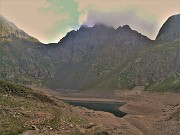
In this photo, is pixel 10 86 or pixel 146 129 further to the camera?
pixel 146 129

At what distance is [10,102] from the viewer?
7756 centimetres

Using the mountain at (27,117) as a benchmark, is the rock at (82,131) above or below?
below

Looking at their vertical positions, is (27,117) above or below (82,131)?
above

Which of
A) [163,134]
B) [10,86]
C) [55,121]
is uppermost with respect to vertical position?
[10,86]

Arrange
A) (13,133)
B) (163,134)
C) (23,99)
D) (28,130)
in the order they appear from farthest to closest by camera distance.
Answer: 1. (163,134)
2. (23,99)
3. (28,130)
4. (13,133)

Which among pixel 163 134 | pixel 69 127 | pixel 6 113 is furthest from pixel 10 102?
pixel 163 134

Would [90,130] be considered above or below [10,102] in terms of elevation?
below

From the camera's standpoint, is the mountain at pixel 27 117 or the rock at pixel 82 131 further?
the rock at pixel 82 131

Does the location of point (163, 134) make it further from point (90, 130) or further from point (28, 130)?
point (28, 130)

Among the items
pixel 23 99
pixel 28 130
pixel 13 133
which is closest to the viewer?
pixel 13 133

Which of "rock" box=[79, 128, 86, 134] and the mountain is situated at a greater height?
the mountain

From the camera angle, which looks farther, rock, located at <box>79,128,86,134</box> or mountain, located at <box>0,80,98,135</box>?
rock, located at <box>79,128,86,134</box>

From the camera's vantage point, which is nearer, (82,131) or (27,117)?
(27,117)

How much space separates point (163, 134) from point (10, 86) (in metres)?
45.2
